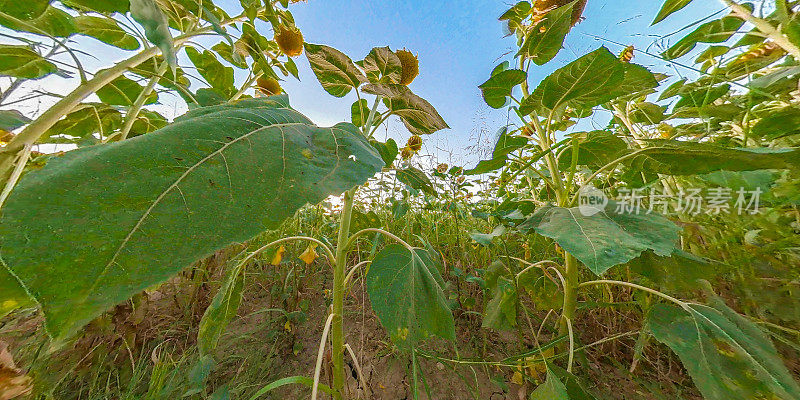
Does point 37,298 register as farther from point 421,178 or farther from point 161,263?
point 421,178

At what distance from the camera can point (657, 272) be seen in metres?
0.58

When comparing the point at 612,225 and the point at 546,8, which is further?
the point at 546,8

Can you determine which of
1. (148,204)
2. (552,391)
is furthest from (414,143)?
(148,204)

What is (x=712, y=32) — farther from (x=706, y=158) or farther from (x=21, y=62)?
(x=21, y=62)

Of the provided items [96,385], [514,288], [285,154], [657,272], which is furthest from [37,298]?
[96,385]

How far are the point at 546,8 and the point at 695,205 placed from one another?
0.87 meters

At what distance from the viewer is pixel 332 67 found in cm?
62

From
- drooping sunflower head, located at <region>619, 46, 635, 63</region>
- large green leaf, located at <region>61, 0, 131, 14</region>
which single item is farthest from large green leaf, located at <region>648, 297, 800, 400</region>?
large green leaf, located at <region>61, 0, 131, 14</region>

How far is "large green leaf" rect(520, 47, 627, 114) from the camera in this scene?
1.80 feet

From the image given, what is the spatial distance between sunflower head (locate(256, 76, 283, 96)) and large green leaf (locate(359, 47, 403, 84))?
53cm

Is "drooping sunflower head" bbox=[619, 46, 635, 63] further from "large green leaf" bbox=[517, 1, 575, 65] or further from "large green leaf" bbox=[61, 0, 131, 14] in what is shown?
"large green leaf" bbox=[61, 0, 131, 14]

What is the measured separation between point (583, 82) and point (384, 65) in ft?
1.52

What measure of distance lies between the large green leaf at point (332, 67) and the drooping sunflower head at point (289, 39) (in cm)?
42

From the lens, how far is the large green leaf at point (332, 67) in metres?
0.60
